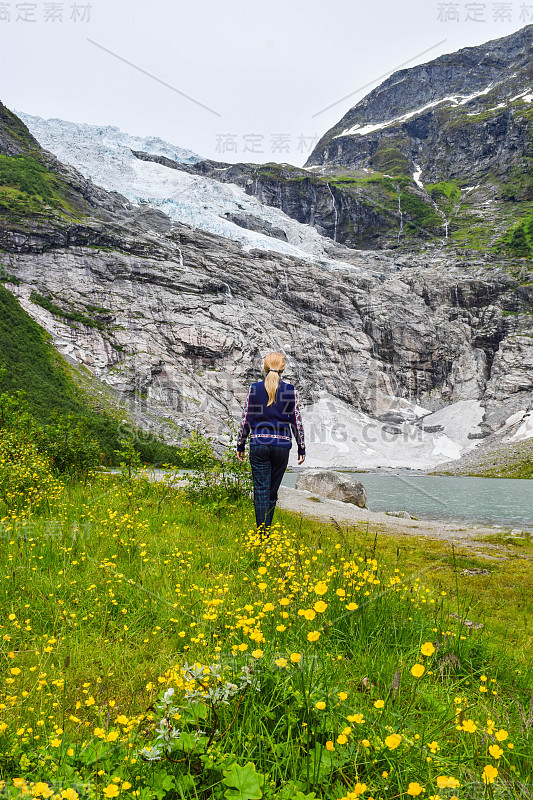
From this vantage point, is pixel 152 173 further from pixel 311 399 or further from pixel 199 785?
pixel 199 785

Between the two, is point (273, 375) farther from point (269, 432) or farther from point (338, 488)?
point (338, 488)

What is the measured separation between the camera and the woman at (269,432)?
6926 millimetres

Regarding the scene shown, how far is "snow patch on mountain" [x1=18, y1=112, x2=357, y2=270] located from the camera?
168000 millimetres

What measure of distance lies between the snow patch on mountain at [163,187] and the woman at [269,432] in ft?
531

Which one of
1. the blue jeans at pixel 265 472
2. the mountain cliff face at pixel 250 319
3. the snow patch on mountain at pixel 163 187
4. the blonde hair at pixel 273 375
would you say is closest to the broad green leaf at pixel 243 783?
the blue jeans at pixel 265 472

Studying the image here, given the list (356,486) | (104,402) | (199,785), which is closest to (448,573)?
(199,785)

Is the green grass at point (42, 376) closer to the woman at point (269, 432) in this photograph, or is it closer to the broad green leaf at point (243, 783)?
the woman at point (269, 432)

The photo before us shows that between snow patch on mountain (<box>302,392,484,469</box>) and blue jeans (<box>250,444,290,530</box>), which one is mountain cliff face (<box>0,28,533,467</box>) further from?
blue jeans (<box>250,444,290,530</box>)

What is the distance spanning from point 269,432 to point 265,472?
2.26 ft

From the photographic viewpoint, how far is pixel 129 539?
5.54 m

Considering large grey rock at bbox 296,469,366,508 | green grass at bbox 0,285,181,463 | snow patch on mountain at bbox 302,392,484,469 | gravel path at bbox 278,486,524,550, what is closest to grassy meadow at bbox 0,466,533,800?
gravel path at bbox 278,486,524,550

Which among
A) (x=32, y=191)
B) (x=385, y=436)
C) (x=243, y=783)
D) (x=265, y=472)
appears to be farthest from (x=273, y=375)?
(x=32, y=191)

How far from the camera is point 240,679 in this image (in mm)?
2227

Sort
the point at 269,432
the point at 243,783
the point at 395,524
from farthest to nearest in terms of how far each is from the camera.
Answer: the point at 395,524 → the point at 269,432 → the point at 243,783
